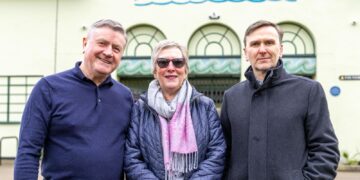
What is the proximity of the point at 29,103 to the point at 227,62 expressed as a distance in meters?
12.3

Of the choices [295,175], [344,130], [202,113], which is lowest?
[344,130]

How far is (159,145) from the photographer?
11.0ft

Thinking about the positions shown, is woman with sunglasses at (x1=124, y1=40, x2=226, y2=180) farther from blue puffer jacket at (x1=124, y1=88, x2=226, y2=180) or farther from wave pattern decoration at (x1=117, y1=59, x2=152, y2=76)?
wave pattern decoration at (x1=117, y1=59, x2=152, y2=76)

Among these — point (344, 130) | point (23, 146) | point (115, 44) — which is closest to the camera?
point (23, 146)

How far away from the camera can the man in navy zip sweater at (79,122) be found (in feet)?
10.2

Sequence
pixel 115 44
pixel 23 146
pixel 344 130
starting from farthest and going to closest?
1. pixel 344 130
2. pixel 115 44
3. pixel 23 146

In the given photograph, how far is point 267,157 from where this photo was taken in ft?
10.5

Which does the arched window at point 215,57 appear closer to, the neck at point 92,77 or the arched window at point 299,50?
the arched window at point 299,50

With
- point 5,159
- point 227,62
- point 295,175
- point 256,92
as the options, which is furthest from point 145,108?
point 5,159

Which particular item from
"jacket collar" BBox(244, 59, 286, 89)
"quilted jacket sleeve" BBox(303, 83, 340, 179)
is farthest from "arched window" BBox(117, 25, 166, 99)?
"quilted jacket sleeve" BBox(303, 83, 340, 179)

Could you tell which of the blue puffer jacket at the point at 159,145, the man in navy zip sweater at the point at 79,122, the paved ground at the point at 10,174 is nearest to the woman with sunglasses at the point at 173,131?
the blue puffer jacket at the point at 159,145

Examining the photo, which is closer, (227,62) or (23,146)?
(23,146)

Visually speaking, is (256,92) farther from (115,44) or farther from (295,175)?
(115,44)

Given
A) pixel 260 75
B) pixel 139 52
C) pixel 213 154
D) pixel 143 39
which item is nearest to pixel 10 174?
pixel 139 52
